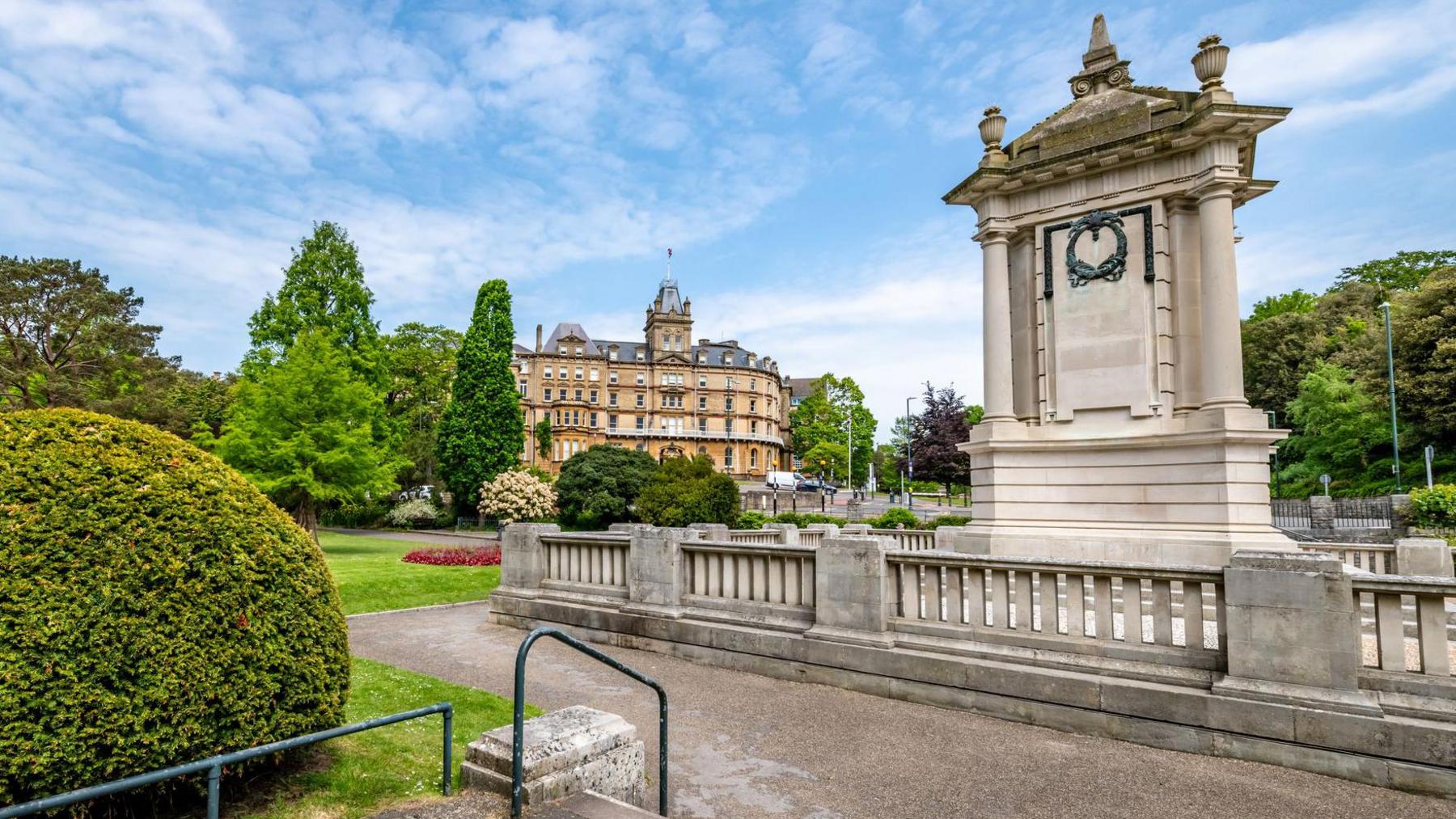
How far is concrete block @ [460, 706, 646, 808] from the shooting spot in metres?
3.93

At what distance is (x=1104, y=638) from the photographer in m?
6.46

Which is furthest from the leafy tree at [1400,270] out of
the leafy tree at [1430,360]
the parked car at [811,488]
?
the parked car at [811,488]

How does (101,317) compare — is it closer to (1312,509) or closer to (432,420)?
(432,420)

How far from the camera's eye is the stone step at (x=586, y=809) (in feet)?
12.4

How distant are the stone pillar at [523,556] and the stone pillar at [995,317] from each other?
28.0 ft

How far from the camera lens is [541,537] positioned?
442 inches

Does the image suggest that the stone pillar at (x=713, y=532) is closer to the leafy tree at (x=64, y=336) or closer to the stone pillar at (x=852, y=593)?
the stone pillar at (x=852, y=593)

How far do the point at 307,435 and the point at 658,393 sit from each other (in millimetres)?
67211

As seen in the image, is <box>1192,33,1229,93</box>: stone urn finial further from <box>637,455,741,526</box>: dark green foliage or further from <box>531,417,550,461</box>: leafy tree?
<box>531,417,550,461</box>: leafy tree

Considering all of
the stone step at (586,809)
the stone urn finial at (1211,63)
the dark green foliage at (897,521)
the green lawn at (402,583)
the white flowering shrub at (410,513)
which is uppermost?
the stone urn finial at (1211,63)

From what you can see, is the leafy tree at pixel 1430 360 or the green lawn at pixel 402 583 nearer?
the green lawn at pixel 402 583

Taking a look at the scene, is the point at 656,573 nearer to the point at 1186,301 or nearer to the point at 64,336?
the point at 1186,301

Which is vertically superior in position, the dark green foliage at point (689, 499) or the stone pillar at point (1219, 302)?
the stone pillar at point (1219, 302)

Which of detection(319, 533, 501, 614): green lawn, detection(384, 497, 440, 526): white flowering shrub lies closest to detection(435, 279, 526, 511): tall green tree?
detection(384, 497, 440, 526): white flowering shrub
